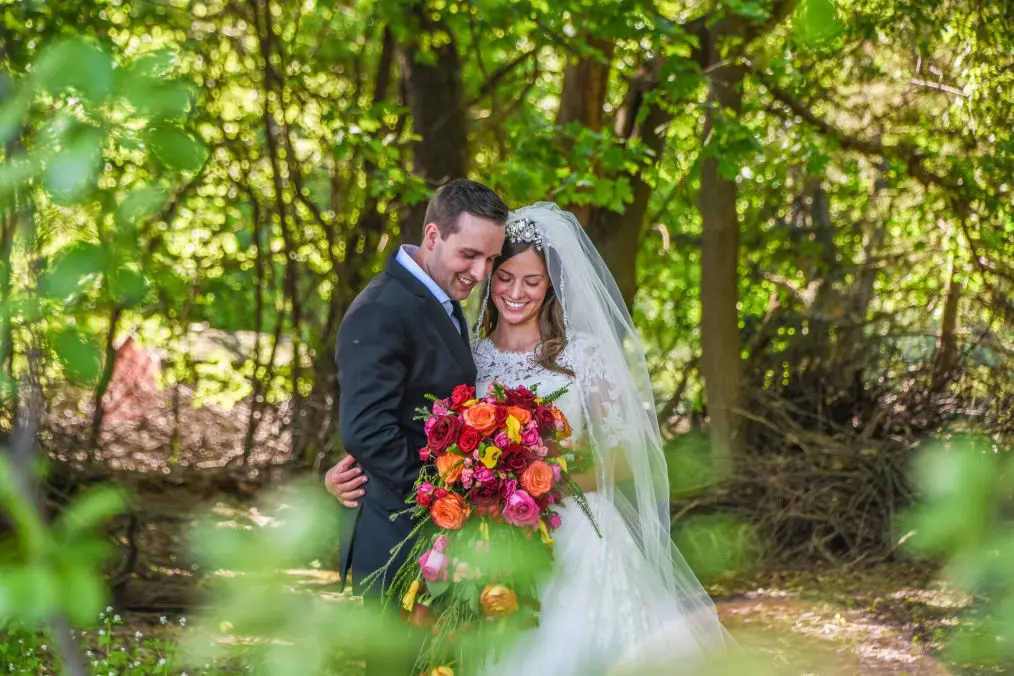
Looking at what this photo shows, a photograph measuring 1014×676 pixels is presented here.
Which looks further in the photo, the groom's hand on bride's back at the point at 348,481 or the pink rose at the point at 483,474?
the groom's hand on bride's back at the point at 348,481

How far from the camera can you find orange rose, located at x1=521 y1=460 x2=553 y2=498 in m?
2.78

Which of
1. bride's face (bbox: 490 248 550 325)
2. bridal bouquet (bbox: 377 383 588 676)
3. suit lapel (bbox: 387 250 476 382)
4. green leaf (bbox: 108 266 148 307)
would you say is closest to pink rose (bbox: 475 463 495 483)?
bridal bouquet (bbox: 377 383 588 676)

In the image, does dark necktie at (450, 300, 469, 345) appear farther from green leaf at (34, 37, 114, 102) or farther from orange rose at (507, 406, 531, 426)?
green leaf at (34, 37, 114, 102)

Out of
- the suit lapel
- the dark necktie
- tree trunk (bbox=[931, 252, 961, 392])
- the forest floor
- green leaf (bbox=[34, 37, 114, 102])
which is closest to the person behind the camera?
green leaf (bbox=[34, 37, 114, 102])

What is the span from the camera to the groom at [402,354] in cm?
297

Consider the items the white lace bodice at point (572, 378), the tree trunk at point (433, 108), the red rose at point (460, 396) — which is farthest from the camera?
the tree trunk at point (433, 108)

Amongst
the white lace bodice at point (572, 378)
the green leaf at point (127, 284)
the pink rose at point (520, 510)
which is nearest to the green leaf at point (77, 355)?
the green leaf at point (127, 284)

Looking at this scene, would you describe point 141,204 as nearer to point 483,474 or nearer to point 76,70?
point 76,70

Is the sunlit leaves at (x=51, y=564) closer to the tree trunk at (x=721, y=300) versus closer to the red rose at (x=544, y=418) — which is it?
the red rose at (x=544, y=418)

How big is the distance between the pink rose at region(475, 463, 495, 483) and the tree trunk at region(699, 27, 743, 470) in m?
4.66

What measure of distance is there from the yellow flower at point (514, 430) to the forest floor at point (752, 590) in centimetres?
207

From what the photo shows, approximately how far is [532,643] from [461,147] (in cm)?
415

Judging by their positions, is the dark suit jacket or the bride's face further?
the bride's face

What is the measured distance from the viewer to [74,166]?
2.90 feet
